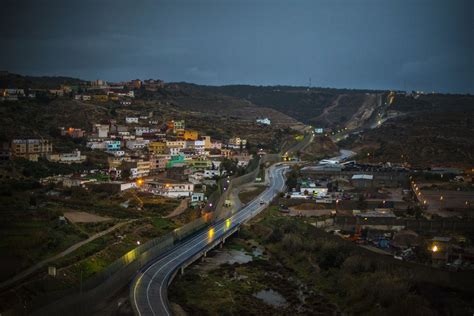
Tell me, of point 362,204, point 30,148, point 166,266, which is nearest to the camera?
point 166,266

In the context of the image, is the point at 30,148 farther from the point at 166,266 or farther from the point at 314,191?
the point at 166,266

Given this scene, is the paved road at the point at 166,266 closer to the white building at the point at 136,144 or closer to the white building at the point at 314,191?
the white building at the point at 314,191

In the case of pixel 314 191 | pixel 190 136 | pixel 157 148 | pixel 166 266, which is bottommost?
pixel 166 266

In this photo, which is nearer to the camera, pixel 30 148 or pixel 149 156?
pixel 30 148

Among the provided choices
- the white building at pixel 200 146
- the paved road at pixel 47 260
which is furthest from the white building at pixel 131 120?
the paved road at pixel 47 260

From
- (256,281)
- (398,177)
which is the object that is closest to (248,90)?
(398,177)

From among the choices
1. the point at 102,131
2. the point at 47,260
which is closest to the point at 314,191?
the point at 102,131

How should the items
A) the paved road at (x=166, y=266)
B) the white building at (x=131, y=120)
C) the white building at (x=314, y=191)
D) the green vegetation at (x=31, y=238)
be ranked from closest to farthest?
the paved road at (x=166, y=266) < the green vegetation at (x=31, y=238) < the white building at (x=314, y=191) < the white building at (x=131, y=120)
